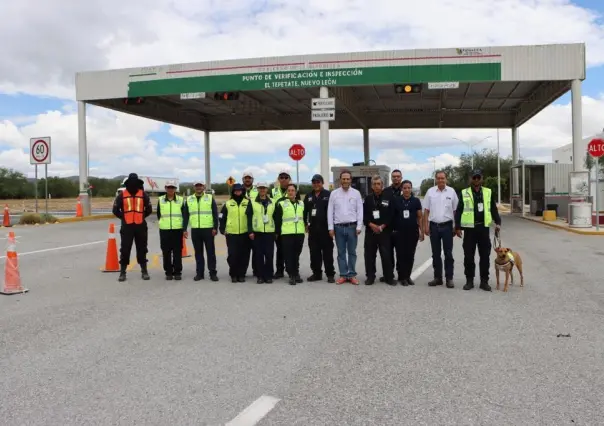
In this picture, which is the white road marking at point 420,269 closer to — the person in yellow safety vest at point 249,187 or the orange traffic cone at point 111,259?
the person in yellow safety vest at point 249,187

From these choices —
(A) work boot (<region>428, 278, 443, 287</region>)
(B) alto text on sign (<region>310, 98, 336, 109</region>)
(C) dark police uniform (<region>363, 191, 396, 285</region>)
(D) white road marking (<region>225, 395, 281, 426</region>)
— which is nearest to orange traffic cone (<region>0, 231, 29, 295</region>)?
(C) dark police uniform (<region>363, 191, 396, 285</region>)

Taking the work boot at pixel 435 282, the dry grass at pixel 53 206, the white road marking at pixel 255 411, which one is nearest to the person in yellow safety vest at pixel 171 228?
the work boot at pixel 435 282

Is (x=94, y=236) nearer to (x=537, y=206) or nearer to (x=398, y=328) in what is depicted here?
(x=398, y=328)

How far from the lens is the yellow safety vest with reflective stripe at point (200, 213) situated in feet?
31.6

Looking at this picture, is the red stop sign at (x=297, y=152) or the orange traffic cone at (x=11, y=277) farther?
the red stop sign at (x=297, y=152)

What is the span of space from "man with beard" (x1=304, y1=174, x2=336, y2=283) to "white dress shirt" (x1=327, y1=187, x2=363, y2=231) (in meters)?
0.22

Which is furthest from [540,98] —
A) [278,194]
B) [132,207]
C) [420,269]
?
[132,207]

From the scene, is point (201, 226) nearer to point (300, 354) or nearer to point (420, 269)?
point (420, 269)

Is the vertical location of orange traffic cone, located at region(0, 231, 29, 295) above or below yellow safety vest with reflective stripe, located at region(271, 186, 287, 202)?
below

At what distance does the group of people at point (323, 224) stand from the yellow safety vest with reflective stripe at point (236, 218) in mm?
17

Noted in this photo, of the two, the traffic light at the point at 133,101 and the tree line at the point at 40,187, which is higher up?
the traffic light at the point at 133,101

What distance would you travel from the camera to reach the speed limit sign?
23406mm

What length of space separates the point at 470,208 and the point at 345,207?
1993 millimetres

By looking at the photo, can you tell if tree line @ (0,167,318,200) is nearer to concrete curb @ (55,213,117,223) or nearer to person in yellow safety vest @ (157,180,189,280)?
concrete curb @ (55,213,117,223)
